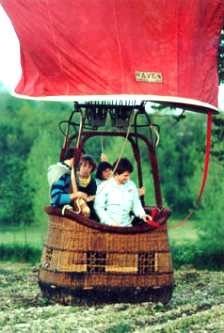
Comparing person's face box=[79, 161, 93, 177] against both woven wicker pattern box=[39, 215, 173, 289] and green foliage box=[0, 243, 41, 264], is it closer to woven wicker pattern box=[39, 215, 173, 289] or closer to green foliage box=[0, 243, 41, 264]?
woven wicker pattern box=[39, 215, 173, 289]

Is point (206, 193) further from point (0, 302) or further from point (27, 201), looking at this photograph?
point (0, 302)

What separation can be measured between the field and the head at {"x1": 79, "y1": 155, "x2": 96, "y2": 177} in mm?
1397

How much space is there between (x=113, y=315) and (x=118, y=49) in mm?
2951

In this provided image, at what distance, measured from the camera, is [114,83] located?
41.4 feet

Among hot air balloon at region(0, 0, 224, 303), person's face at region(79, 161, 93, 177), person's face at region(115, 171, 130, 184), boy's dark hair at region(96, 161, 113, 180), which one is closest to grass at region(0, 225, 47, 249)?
hot air balloon at region(0, 0, 224, 303)

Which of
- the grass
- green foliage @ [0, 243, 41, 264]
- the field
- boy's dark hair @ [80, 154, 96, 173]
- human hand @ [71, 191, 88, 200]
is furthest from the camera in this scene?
the grass

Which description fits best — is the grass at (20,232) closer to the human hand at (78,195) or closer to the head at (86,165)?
the head at (86,165)

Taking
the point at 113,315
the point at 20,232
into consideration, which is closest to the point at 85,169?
the point at 113,315

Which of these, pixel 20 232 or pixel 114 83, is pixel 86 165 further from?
A: pixel 20 232

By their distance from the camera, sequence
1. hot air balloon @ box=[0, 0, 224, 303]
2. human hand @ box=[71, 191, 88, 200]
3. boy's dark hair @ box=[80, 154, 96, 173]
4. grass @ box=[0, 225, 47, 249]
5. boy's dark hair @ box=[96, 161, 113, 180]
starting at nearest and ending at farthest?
human hand @ box=[71, 191, 88, 200] → hot air balloon @ box=[0, 0, 224, 303] → boy's dark hair @ box=[80, 154, 96, 173] → boy's dark hair @ box=[96, 161, 113, 180] → grass @ box=[0, 225, 47, 249]

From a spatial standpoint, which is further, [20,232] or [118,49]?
[20,232]

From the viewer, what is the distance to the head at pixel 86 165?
1222cm

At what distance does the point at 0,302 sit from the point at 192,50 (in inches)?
137

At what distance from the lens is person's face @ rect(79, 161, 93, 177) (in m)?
12.2
